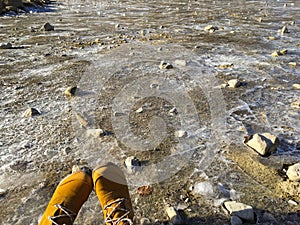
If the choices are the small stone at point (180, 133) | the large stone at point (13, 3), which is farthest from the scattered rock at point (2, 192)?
the large stone at point (13, 3)

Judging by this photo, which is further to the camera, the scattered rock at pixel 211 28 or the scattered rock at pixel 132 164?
the scattered rock at pixel 211 28

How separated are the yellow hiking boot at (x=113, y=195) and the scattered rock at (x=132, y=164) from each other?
23.3 inches

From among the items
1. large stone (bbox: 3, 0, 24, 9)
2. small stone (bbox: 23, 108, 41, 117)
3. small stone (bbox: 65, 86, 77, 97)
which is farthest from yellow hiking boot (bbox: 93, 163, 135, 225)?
large stone (bbox: 3, 0, 24, 9)

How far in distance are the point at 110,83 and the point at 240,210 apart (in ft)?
14.1

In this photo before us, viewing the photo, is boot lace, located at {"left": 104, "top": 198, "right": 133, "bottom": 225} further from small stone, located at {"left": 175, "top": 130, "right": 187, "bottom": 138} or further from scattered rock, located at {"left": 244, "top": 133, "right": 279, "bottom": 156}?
scattered rock, located at {"left": 244, "top": 133, "right": 279, "bottom": 156}

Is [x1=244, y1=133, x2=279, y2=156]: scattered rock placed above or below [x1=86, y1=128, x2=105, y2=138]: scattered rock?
above

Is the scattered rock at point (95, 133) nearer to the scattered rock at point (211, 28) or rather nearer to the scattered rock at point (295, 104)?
the scattered rock at point (295, 104)

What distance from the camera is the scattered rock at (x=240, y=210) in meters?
2.74

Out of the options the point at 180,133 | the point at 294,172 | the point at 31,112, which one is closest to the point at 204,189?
the point at 294,172

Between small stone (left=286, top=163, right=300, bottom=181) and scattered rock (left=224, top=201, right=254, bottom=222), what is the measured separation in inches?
32.5

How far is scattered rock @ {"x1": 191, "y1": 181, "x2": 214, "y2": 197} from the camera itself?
3.16 meters

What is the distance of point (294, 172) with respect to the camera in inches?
127

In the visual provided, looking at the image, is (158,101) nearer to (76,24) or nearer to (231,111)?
(231,111)

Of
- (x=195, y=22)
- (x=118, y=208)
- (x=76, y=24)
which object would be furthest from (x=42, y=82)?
(x=195, y=22)
